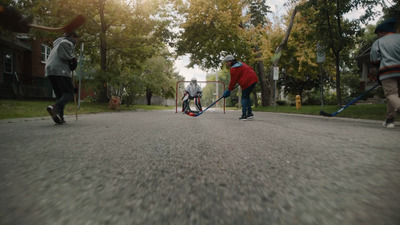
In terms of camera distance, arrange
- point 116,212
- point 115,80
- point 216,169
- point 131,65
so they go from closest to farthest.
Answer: point 116,212 → point 216,169 → point 115,80 → point 131,65

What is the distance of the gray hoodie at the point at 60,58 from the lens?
221 inches

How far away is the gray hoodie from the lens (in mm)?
5613

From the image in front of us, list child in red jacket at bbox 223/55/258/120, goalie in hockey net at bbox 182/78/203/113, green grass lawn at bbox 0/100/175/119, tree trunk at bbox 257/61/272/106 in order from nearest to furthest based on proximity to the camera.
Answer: green grass lawn at bbox 0/100/175/119 < child in red jacket at bbox 223/55/258/120 < goalie in hockey net at bbox 182/78/203/113 < tree trunk at bbox 257/61/272/106

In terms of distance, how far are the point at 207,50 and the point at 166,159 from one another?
58.8 feet

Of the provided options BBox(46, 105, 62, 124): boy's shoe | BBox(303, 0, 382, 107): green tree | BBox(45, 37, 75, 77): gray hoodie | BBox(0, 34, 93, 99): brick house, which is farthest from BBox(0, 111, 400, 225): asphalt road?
BBox(0, 34, 93, 99): brick house

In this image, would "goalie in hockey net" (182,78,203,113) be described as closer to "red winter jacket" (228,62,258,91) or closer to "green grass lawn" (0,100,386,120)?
"green grass lawn" (0,100,386,120)

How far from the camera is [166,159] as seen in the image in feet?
7.20

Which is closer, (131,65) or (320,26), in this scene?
(320,26)

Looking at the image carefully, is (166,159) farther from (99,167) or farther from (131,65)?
(131,65)

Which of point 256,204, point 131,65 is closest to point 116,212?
point 256,204

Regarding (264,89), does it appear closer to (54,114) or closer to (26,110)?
(26,110)

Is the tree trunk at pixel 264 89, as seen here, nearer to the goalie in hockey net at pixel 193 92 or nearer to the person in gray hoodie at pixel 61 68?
the goalie in hockey net at pixel 193 92

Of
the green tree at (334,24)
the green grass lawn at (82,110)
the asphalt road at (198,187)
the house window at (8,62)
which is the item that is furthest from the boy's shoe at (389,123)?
the house window at (8,62)

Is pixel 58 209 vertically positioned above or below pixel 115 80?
below
